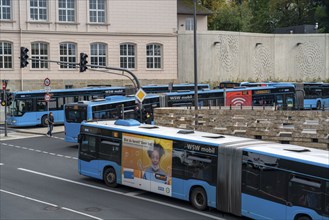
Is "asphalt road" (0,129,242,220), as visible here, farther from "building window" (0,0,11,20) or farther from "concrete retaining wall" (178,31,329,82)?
"concrete retaining wall" (178,31,329,82)

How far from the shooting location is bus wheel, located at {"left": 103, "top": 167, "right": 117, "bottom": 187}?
70.9ft

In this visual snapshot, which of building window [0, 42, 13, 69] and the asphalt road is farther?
building window [0, 42, 13, 69]

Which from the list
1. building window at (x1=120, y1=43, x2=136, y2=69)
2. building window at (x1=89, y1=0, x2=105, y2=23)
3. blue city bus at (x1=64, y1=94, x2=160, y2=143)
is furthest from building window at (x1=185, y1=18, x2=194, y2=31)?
A: blue city bus at (x1=64, y1=94, x2=160, y2=143)

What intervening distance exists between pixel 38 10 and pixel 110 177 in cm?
3996

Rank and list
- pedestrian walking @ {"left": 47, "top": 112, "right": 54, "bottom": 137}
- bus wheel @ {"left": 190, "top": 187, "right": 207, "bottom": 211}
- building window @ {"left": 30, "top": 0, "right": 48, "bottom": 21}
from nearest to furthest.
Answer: bus wheel @ {"left": 190, "top": 187, "right": 207, "bottom": 211}, pedestrian walking @ {"left": 47, "top": 112, "right": 54, "bottom": 137}, building window @ {"left": 30, "top": 0, "right": 48, "bottom": 21}

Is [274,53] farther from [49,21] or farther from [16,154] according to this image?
[16,154]

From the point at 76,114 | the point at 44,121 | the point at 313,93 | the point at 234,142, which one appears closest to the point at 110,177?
the point at 234,142

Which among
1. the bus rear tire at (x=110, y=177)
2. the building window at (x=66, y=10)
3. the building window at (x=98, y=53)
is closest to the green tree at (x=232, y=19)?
the building window at (x=98, y=53)

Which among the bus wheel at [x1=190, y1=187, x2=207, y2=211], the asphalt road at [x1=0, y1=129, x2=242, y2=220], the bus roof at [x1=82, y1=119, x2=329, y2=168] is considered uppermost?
the bus roof at [x1=82, y1=119, x2=329, y2=168]

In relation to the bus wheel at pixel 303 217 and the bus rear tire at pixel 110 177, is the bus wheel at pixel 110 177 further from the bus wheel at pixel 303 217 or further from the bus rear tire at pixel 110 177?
the bus wheel at pixel 303 217

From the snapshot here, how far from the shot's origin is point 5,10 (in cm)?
5688

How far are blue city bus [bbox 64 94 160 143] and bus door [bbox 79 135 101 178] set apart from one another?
8908 mm

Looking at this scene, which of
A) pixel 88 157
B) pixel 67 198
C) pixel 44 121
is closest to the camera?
pixel 67 198

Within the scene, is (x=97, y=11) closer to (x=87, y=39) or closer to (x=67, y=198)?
(x=87, y=39)
